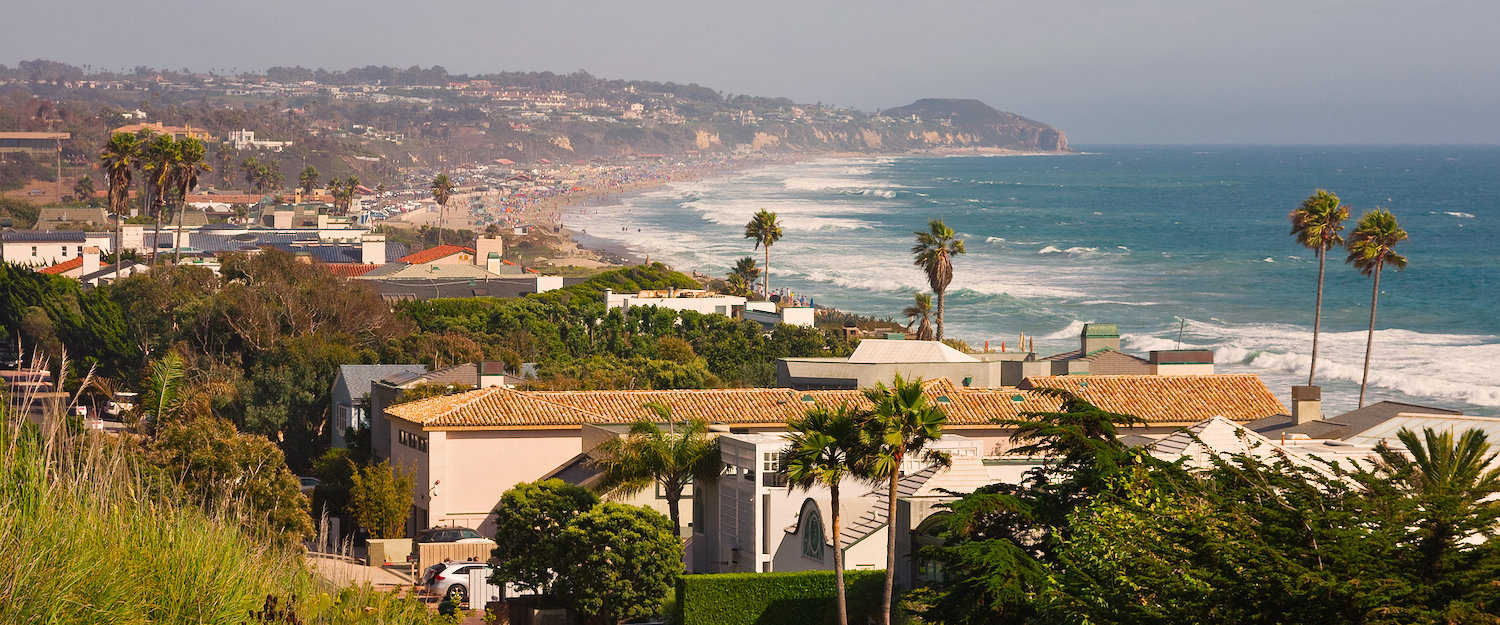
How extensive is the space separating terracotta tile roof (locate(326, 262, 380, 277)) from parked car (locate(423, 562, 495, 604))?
5375 cm

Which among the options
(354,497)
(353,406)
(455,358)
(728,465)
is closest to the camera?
(728,465)

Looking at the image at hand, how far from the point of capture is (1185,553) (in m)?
15.2

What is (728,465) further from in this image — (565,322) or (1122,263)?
(1122,263)

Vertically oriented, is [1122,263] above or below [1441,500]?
below

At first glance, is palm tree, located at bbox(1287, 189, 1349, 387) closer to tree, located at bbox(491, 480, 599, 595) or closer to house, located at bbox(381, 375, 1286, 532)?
house, located at bbox(381, 375, 1286, 532)

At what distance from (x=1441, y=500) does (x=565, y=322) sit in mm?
51321

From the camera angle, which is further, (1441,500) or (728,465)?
(728,465)

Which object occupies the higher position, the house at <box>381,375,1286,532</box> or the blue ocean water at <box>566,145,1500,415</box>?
the house at <box>381,375,1286,532</box>

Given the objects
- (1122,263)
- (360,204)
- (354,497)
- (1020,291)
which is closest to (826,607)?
(354,497)

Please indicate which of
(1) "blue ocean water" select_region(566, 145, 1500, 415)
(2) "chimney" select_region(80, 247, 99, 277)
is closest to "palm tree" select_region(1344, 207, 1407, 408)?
(1) "blue ocean water" select_region(566, 145, 1500, 415)

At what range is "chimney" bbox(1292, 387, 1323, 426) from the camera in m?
33.4

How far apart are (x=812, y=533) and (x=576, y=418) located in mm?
9502

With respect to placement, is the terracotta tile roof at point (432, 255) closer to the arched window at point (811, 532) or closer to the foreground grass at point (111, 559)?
the arched window at point (811, 532)

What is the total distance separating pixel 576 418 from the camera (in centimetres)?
3512
